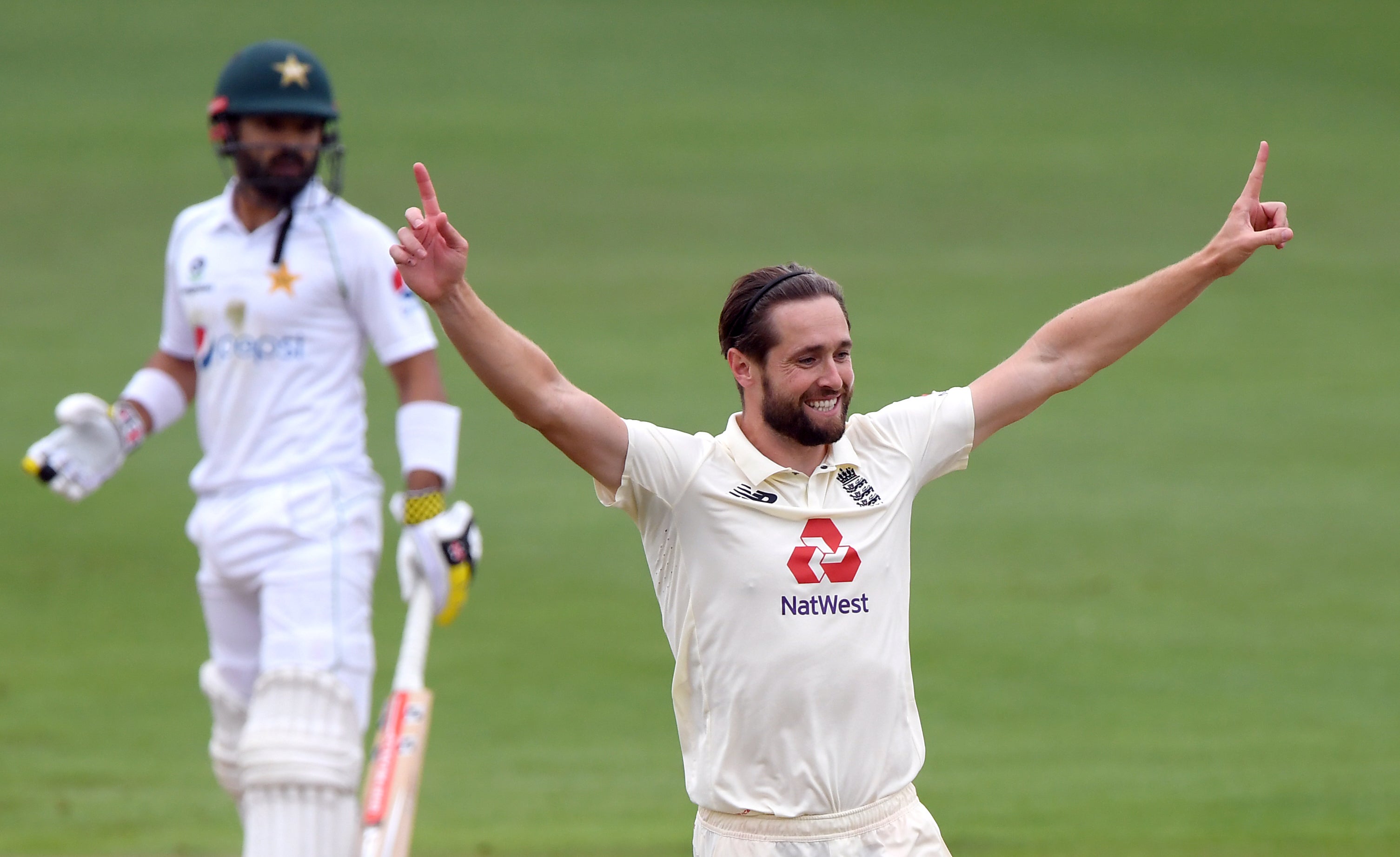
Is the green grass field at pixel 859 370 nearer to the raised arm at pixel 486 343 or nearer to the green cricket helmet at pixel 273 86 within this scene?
the green cricket helmet at pixel 273 86

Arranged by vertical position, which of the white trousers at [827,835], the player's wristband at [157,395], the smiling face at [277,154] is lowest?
the white trousers at [827,835]

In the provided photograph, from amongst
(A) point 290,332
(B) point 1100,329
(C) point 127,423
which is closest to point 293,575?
(A) point 290,332

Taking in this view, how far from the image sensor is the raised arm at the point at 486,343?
3695mm

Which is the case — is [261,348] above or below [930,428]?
above

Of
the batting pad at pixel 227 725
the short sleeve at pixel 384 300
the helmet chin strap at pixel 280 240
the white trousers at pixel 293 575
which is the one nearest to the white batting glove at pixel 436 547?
the white trousers at pixel 293 575

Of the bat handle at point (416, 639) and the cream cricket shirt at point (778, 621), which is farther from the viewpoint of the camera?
the bat handle at point (416, 639)

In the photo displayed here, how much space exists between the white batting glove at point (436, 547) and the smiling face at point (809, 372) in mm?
1939

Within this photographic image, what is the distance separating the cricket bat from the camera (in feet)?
17.7

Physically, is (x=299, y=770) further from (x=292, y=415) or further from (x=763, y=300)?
(x=763, y=300)

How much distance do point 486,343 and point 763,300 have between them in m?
0.63

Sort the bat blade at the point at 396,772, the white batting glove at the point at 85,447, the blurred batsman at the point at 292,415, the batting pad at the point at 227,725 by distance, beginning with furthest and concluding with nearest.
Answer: the white batting glove at the point at 85,447
the batting pad at the point at 227,725
the blurred batsman at the point at 292,415
the bat blade at the point at 396,772

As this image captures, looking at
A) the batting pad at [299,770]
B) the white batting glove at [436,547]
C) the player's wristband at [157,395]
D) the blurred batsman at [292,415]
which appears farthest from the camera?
the player's wristband at [157,395]

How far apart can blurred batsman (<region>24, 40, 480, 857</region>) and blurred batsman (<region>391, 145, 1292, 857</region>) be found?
1.77 meters

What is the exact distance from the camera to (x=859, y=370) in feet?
50.8
